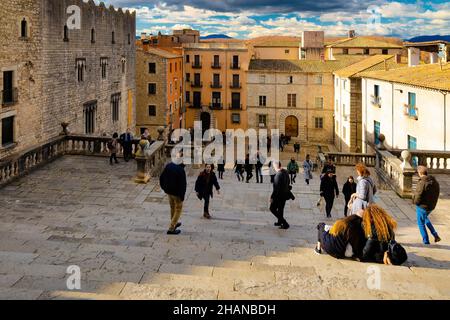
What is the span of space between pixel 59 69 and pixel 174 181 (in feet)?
70.4

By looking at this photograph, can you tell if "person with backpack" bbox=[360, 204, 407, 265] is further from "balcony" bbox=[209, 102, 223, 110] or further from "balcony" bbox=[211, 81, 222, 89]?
"balcony" bbox=[211, 81, 222, 89]

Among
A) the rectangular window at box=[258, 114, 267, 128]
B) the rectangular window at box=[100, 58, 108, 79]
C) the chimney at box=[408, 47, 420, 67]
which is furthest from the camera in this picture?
the rectangular window at box=[258, 114, 267, 128]

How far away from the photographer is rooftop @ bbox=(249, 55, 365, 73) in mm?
58062

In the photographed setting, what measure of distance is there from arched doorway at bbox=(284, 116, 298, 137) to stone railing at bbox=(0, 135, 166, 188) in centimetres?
4103

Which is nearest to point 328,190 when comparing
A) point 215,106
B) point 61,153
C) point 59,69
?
point 61,153

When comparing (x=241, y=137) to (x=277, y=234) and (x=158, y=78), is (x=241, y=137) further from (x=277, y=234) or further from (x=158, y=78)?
(x=277, y=234)

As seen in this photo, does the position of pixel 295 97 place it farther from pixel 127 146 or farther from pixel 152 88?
pixel 127 146

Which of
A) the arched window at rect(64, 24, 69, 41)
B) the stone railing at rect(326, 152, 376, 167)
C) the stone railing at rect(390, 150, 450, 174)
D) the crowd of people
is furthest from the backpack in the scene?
the arched window at rect(64, 24, 69, 41)

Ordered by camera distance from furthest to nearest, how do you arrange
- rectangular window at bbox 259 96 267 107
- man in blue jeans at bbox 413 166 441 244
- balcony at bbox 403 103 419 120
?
rectangular window at bbox 259 96 267 107
balcony at bbox 403 103 419 120
man in blue jeans at bbox 413 166 441 244

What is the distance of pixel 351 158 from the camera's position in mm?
22438

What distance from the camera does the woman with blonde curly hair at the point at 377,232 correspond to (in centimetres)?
726

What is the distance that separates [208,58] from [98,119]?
33.7 meters
